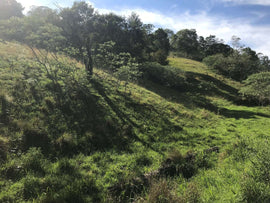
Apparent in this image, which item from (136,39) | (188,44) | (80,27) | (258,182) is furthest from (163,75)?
(188,44)

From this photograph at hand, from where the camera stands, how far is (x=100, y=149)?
7578 millimetres

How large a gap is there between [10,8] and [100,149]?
69.1m

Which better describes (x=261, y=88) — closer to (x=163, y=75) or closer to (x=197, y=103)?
(x=197, y=103)

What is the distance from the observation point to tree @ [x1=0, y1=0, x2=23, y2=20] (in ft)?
145

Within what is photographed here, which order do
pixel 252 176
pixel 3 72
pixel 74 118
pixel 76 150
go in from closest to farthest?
pixel 252 176 < pixel 76 150 < pixel 74 118 < pixel 3 72

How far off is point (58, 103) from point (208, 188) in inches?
393

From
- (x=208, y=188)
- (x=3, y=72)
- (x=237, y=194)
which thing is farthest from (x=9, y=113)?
(x=237, y=194)

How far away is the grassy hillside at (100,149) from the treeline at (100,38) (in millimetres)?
3392

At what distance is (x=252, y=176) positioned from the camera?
5.07 m

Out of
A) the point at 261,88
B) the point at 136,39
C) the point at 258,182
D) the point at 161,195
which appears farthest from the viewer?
the point at 136,39

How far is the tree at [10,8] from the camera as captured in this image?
44.1 meters

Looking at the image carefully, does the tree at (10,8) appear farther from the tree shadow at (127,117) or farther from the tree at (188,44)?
the tree at (188,44)

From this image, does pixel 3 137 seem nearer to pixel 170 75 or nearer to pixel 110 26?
pixel 170 75

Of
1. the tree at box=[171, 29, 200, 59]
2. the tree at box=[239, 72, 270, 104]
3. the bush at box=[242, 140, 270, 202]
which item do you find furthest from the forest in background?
the tree at box=[171, 29, 200, 59]
